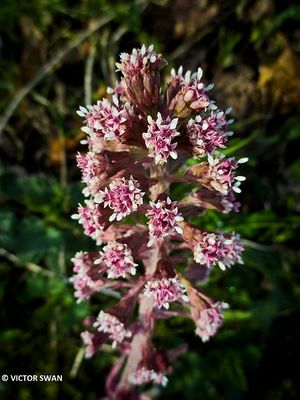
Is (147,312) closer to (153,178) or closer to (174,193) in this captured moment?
(174,193)

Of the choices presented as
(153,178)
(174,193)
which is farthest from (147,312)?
(153,178)

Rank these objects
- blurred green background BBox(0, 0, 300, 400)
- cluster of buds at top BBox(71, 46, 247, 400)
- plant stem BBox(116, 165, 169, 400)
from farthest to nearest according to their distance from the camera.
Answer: blurred green background BBox(0, 0, 300, 400) → plant stem BBox(116, 165, 169, 400) → cluster of buds at top BBox(71, 46, 247, 400)

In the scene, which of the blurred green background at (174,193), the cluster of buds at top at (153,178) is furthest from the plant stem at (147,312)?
the blurred green background at (174,193)

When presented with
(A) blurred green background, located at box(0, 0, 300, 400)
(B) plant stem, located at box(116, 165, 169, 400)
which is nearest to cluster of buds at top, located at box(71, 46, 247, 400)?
(B) plant stem, located at box(116, 165, 169, 400)

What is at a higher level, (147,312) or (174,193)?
(174,193)

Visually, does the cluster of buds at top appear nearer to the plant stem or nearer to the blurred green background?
the plant stem

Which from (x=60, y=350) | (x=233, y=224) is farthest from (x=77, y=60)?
(x=60, y=350)
